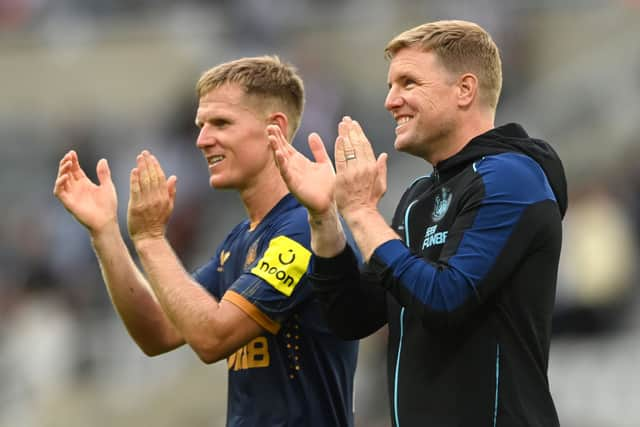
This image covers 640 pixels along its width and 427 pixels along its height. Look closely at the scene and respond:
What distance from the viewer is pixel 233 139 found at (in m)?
6.63

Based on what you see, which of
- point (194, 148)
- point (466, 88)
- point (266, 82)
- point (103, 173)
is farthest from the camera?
point (194, 148)

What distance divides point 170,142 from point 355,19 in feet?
12.4

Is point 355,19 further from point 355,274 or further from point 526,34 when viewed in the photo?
point 355,274

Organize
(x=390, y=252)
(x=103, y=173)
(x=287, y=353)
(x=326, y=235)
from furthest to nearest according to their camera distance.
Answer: (x=103, y=173)
(x=287, y=353)
(x=326, y=235)
(x=390, y=252)

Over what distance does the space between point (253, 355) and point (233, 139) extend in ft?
3.22

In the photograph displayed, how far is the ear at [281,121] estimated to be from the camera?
675cm

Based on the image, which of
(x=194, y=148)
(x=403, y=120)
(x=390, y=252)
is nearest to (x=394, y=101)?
(x=403, y=120)

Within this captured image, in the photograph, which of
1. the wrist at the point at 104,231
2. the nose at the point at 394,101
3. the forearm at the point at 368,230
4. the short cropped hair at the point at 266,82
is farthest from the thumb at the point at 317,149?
the wrist at the point at 104,231

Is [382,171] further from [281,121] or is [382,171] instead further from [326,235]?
[281,121]

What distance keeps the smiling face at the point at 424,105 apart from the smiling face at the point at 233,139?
1118 millimetres

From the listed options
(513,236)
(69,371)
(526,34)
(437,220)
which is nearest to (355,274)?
(437,220)

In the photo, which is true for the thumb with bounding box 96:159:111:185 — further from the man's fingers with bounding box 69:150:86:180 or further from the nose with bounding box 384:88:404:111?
the nose with bounding box 384:88:404:111

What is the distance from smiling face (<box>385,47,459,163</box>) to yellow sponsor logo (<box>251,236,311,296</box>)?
2.94 ft

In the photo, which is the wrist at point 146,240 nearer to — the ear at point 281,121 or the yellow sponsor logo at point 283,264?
the yellow sponsor logo at point 283,264
